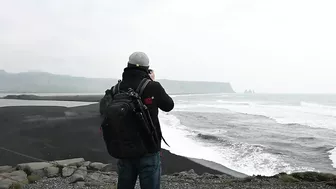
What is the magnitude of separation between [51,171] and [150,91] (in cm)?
633

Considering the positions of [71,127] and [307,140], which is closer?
[307,140]

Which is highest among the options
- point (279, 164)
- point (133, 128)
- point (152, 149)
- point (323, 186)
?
point (133, 128)

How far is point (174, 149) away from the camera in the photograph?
1331 centimetres

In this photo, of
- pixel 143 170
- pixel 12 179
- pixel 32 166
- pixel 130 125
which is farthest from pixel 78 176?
pixel 130 125

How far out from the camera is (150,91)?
8.11 ft

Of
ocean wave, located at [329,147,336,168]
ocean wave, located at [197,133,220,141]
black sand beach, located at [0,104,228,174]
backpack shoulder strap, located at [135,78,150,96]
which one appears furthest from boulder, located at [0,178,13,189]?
ocean wave, located at [197,133,220,141]

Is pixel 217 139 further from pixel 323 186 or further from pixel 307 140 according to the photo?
pixel 323 186

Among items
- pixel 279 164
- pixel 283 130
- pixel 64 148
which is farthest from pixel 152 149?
pixel 283 130

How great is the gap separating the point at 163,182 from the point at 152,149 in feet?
15.2

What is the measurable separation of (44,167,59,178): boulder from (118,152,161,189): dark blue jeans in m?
5.66

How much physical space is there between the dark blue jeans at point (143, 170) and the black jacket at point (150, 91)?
109mm

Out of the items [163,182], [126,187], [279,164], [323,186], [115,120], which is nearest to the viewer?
[115,120]

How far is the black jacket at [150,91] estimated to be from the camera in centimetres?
247

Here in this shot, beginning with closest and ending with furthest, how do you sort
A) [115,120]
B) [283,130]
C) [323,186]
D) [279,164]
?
[115,120] → [323,186] → [279,164] → [283,130]
